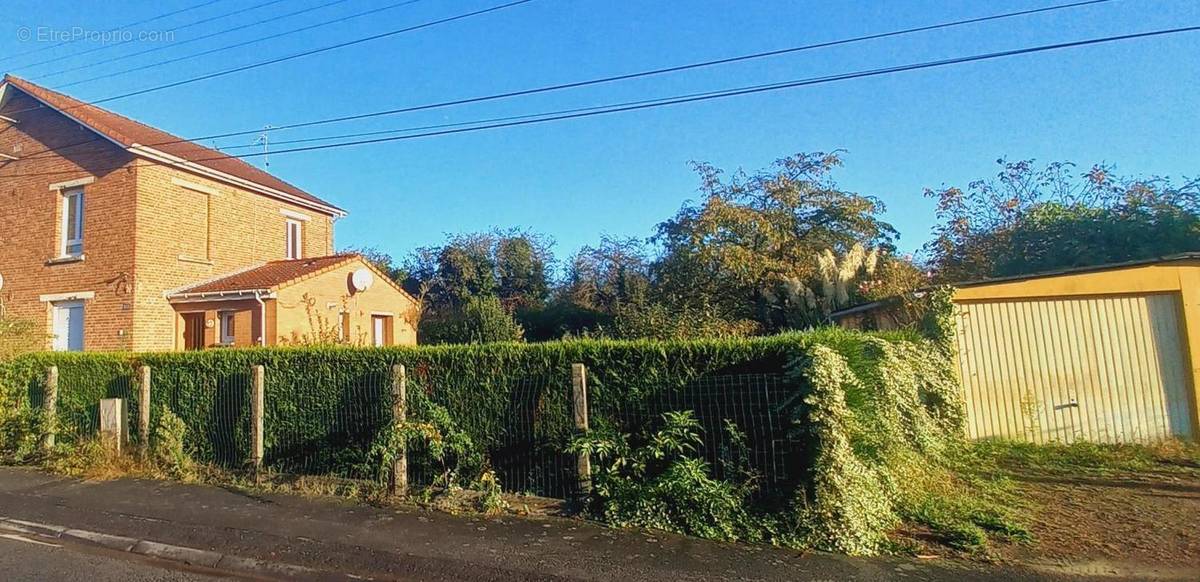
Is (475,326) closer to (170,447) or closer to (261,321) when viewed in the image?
(261,321)

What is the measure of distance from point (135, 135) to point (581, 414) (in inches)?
685

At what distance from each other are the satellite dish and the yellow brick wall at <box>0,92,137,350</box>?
519cm

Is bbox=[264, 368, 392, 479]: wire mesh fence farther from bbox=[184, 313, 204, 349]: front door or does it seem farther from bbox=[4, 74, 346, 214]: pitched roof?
bbox=[184, 313, 204, 349]: front door

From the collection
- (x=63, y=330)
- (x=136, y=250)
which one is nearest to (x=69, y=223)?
(x=63, y=330)

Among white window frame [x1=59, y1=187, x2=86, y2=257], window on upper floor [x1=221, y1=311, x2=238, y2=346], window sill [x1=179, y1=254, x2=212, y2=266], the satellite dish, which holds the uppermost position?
white window frame [x1=59, y1=187, x2=86, y2=257]

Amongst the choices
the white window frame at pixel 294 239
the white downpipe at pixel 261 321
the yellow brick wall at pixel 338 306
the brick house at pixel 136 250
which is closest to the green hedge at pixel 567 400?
the yellow brick wall at pixel 338 306

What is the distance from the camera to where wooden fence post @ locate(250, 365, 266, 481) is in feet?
28.6

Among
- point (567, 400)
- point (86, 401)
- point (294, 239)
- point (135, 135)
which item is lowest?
point (567, 400)

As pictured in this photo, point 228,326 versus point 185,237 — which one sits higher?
point 185,237

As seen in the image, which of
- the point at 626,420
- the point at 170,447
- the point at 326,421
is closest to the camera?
the point at 626,420

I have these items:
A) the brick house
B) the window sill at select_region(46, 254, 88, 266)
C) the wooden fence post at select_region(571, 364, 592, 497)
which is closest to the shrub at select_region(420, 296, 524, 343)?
the brick house

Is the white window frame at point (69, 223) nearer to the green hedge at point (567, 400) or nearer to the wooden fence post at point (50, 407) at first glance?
the wooden fence post at point (50, 407)

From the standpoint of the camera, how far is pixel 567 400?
7273mm

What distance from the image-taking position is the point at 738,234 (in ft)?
70.9
